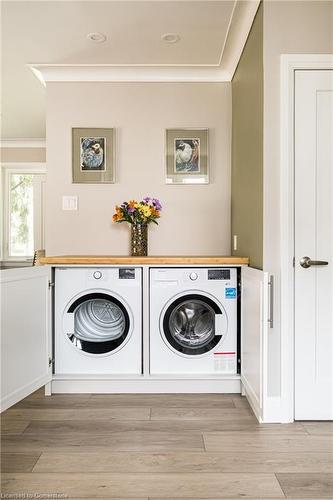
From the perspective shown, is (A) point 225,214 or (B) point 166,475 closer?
(B) point 166,475

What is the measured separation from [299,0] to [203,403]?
245cm

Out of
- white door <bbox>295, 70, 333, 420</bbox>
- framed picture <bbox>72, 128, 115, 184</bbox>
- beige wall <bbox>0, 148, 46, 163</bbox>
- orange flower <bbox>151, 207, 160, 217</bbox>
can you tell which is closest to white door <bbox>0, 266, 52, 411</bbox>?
orange flower <bbox>151, 207, 160, 217</bbox>

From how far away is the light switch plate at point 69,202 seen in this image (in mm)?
3496

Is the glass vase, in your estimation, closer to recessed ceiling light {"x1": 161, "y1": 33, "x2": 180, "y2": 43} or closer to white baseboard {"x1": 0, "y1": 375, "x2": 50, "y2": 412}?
white baseboard {"x1": 0, "y1": 375, "x2": 50, "y2": 412}

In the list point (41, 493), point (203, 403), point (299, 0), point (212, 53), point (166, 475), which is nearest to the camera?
point (41, 493)

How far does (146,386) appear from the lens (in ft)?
9.29

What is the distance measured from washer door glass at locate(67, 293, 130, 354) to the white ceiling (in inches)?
71.3

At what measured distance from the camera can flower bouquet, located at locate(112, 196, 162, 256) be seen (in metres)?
3.21

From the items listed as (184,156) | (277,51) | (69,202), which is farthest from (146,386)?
(277,51)

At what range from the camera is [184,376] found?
9.20 ft

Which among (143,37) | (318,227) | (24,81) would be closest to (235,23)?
(143,37)

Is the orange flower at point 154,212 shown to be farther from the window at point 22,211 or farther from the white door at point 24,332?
the window at point 22,211

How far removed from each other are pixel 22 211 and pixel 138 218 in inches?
135

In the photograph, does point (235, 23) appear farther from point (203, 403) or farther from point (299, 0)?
point (203, 403)
